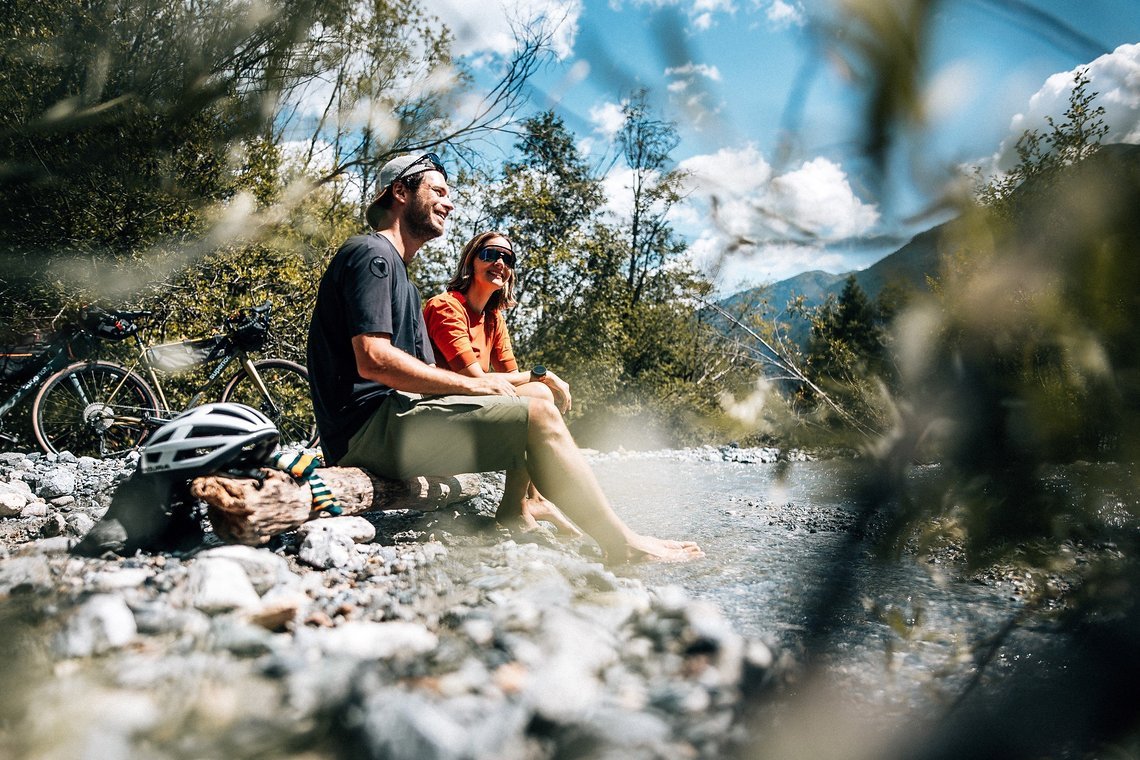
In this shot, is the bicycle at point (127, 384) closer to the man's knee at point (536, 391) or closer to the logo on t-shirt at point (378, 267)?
the man's knee at point (536, 391)

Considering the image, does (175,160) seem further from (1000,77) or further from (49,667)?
(1000,77)

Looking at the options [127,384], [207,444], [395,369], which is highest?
[395,369]

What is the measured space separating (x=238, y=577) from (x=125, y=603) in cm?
21

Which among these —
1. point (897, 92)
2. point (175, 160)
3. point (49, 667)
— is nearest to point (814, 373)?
point (897, 92)

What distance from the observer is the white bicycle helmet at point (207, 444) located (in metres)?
1.92

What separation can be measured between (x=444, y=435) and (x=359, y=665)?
49.9 inches

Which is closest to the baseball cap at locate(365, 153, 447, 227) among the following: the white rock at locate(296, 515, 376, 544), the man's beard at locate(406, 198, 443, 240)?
the man's beard at locate(406, 198, 443, 240)

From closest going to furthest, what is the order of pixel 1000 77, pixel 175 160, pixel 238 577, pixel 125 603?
pixel 1000 77
pixel 125 603
pixel 238 577
pixel 175 160

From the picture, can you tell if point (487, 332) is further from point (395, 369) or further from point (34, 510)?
point (34, 510)

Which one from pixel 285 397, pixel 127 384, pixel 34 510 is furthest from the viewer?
pixel 285 397

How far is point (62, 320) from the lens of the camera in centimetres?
502

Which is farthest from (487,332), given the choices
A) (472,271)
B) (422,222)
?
(422,222)

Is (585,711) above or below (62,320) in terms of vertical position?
below

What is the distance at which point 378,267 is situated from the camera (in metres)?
2.11
